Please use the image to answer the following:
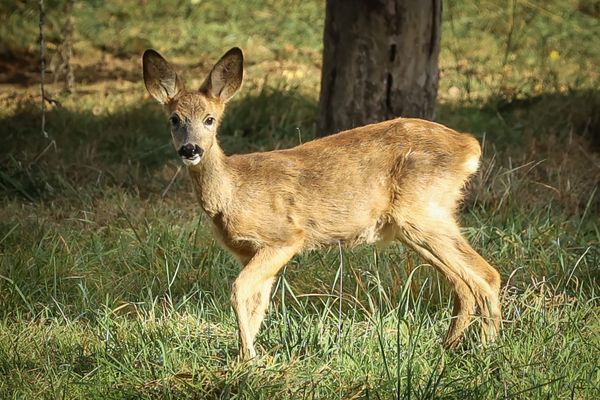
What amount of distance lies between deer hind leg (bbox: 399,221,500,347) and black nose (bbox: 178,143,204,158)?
108 centimetres

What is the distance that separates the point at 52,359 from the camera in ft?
16.8

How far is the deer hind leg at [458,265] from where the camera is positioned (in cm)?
539

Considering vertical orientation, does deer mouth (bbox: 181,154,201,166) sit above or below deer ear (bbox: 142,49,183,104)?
below

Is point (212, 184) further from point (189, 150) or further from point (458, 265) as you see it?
point (458, 265)

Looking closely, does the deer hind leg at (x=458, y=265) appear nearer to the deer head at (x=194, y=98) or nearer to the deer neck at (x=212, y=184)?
the deer neck at (x=212, y=184)

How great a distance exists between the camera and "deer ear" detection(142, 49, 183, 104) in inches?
219

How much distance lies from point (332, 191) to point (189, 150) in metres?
0.80

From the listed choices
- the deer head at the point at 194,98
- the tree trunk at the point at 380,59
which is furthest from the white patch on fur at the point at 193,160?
the tree trunk at the point at 380,59

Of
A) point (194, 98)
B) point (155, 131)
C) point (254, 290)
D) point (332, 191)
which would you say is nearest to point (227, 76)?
point (194, 98)

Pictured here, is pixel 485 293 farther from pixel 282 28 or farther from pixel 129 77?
pixel 282 28

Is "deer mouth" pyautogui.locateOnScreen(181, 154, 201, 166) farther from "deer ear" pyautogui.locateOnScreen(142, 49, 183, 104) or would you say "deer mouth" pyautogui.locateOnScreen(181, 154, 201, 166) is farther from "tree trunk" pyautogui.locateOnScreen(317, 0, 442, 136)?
"tree trunk" pyautogui.locateOnScreen(317, 0, 442, 136)

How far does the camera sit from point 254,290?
16.9ft

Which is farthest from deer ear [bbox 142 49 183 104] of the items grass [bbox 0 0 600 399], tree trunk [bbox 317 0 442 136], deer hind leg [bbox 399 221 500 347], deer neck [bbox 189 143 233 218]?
tree trunk [bbox 317 0 442 136]

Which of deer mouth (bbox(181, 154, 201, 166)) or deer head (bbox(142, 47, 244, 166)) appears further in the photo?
deer head (bbox(142, 47, 244, 166))
